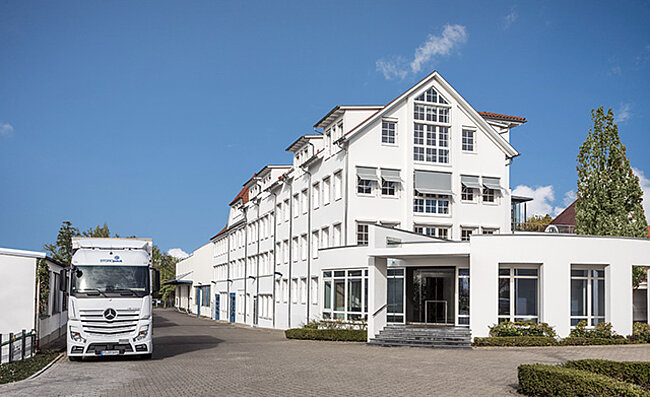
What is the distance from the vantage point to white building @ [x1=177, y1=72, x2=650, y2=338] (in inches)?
1005

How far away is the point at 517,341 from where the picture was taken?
79.5 ft

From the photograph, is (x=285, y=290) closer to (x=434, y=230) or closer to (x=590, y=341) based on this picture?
(x=434, y=230)

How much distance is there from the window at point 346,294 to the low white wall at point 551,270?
18.5 ft

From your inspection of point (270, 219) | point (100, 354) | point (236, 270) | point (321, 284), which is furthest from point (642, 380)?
point (236, 270)

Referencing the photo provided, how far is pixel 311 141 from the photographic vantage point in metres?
41.1

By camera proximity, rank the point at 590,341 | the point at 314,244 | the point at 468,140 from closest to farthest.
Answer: the point at 590,341 < the point at 468,140 < the point at 314,244

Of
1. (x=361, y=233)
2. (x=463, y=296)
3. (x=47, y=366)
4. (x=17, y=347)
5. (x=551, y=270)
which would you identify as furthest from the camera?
(x=361, y=233)

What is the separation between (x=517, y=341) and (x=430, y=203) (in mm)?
11814

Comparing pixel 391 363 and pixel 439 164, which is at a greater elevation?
pixel 439 164

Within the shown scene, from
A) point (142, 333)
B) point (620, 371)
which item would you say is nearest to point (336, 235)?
point (142, 333)

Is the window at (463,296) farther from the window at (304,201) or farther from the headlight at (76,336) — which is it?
the window at (304,201)

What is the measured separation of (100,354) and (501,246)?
14.6 metres

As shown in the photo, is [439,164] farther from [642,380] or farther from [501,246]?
[642,380]

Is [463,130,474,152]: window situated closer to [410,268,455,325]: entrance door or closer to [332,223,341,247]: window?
[332,223,341,247]: window
